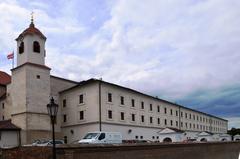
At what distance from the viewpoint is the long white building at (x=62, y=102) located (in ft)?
171

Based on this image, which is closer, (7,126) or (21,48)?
(7,126)

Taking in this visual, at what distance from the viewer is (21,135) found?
50.4m

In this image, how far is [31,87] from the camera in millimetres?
52438

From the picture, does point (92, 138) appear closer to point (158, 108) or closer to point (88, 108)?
point (88, 108)

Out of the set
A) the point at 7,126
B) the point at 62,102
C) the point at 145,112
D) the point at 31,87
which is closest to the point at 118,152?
the point at 7,126

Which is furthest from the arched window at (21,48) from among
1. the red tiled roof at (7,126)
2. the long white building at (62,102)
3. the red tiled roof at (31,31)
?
the red tiled roof at (7,126)

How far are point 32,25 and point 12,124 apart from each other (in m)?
16.2

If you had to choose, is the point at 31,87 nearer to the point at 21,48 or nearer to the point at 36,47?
the point at 36,47

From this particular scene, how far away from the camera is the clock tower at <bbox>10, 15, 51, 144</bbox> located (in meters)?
51.2

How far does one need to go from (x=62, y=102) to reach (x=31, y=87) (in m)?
9.55

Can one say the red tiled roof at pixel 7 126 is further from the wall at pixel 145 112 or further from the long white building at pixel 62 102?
the wall at pixel 145 112

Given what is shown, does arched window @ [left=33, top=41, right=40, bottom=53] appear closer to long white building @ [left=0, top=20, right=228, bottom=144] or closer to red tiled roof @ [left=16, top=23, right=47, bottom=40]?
long white building @ [left=0, top=20, right=228, bottom=144]

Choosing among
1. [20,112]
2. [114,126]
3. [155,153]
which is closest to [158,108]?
[114,126]

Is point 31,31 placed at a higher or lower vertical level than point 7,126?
higher
